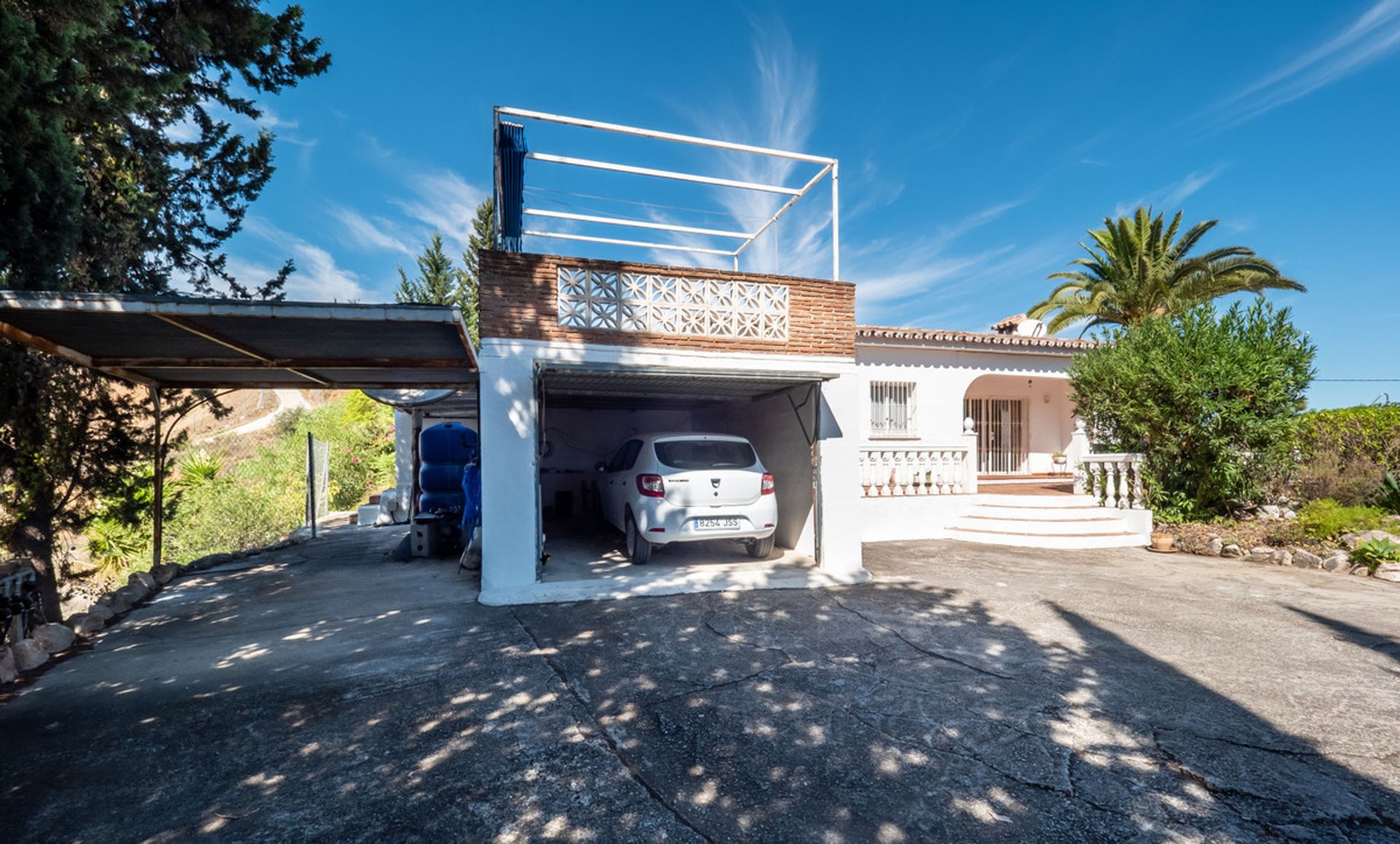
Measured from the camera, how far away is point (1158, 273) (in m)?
16.4

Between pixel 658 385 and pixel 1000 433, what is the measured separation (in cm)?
1218

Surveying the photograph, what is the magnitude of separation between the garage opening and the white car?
13 millimetres

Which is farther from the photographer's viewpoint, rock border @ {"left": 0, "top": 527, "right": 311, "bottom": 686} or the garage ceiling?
the garage ceiling

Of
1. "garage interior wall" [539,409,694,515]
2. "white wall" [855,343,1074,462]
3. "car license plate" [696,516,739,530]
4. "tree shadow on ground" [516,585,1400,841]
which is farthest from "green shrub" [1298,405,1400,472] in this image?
"garage interior wall" [539,409,694,515]

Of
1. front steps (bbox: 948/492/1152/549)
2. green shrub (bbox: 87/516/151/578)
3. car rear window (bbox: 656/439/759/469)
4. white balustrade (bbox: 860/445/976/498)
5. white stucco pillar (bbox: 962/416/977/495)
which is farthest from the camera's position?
green shrub (bbox: 87/516/151/578)

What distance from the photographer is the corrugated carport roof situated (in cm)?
486

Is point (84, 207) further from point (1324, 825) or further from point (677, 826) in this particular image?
point (1324, 825)

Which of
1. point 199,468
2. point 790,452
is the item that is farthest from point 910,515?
point 199,468

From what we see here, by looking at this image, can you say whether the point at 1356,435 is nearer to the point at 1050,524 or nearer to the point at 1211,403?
the point at 1211,403

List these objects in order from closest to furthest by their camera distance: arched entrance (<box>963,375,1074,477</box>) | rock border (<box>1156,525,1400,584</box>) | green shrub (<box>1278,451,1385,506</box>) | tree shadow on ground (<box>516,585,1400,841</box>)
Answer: tree shadow on ground (<box>516,585,1400,841</box>), rock border (<box>1156,525,1400,584</box>), green shrub (<box>1278,451,1385,506</box>), arched entrance (<box>963,375,1074,477</box>)

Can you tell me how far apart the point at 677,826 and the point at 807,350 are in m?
5.99

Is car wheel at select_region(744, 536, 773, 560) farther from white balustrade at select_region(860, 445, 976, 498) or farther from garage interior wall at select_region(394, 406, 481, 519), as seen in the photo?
garage interior wall at select_region(394, 406, 481, 519)

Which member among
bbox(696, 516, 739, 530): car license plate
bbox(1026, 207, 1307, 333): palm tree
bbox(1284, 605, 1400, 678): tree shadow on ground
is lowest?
bbox(1284, 605, 1400, 678): tree shadow on ground

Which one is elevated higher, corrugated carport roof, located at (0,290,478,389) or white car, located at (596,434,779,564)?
corrugated carport roof, located at (0,290,478,389)
